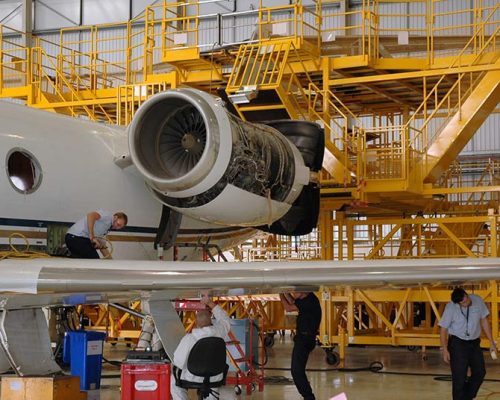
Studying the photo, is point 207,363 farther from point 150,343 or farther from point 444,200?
point 444,200

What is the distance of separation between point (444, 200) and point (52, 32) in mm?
27024

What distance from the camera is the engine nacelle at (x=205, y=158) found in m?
12.4

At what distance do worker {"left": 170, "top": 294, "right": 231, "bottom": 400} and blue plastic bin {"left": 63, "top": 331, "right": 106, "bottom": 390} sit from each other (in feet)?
8.88

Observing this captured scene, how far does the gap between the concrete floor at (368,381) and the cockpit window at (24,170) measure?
4.11 meters

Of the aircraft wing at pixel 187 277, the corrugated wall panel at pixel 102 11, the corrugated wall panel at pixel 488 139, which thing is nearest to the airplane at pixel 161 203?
the aircraft wing at pixel 187 277

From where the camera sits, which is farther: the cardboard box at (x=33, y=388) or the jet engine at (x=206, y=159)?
the jet engine at (x=206, y=159)

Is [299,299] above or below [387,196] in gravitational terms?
below

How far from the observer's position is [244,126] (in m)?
13.2

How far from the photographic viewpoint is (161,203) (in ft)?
45.9

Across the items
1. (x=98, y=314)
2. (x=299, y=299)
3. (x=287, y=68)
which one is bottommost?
(x=98, y=314)

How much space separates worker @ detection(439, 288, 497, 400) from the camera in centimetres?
1313

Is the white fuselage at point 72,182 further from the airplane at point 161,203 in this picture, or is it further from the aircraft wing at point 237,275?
the aircraft wing at point 237,275

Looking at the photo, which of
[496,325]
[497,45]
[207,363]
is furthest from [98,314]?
[207,363]

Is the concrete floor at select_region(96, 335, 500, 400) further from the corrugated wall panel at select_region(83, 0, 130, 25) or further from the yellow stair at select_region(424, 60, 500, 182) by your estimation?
the corrugated wall panel at select_region(83, 0, 130, 25)
